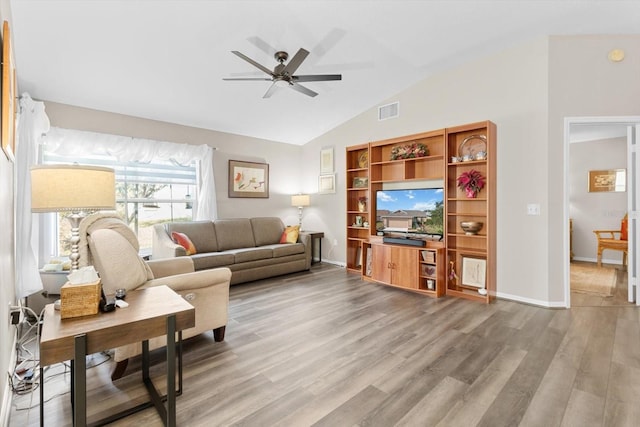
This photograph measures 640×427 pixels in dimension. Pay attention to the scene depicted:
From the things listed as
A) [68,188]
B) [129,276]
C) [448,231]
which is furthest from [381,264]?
[68,188]

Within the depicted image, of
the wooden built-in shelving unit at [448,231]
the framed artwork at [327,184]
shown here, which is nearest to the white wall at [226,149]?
the framed artwork at [327,184]

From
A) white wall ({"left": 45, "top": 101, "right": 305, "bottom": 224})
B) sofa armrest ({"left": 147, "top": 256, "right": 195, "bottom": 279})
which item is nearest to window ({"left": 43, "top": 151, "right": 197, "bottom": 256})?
white wall ({"left": 45, "top": 101, "right": 305, "bottom": 224})

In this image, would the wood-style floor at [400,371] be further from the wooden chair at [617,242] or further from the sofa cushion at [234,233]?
the wooden chair at [617,242]

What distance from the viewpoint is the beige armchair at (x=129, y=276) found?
1913 mm

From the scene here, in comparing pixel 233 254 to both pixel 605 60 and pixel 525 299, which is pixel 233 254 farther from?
pixel 605 60

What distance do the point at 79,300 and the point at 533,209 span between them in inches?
165

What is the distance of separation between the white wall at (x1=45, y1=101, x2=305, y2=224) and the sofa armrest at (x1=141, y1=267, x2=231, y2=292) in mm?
3009

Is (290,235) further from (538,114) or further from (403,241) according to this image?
(538,114)

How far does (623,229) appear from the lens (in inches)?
197

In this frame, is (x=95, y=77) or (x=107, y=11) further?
(x=95, y=77)

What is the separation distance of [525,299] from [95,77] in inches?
221

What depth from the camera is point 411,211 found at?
14.4 ft

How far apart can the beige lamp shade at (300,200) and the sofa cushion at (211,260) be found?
2.09 m

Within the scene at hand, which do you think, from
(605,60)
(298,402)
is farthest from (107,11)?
(605,60)
